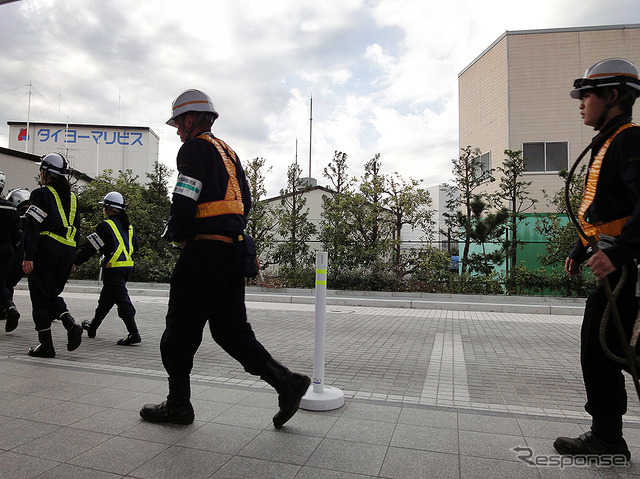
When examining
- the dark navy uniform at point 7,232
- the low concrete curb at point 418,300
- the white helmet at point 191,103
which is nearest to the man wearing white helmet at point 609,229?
the white helmet at point 191,103

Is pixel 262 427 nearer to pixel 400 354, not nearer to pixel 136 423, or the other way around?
pixel 136 423

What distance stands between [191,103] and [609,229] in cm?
264

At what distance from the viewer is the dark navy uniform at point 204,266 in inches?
111

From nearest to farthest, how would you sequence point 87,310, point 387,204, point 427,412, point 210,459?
point 210,459, point 427,412, point 87,310, point 387,204

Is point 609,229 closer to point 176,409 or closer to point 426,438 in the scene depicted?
point 426,438

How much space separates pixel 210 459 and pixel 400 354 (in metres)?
3.68

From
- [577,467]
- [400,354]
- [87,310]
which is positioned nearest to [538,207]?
[400,354]

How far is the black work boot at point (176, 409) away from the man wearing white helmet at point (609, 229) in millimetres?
2241

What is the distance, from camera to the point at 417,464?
243 cm

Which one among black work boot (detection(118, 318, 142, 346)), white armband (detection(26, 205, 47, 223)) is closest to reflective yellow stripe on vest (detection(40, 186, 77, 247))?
white armband (detection(26, 205, 47, 223))

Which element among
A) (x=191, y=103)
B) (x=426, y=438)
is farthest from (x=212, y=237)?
(x=426, y=438)

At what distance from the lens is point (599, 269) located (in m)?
2.17

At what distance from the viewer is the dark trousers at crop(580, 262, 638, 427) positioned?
234 cm

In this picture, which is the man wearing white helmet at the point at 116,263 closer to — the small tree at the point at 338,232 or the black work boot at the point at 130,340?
the black work boot at the point at 130,340
